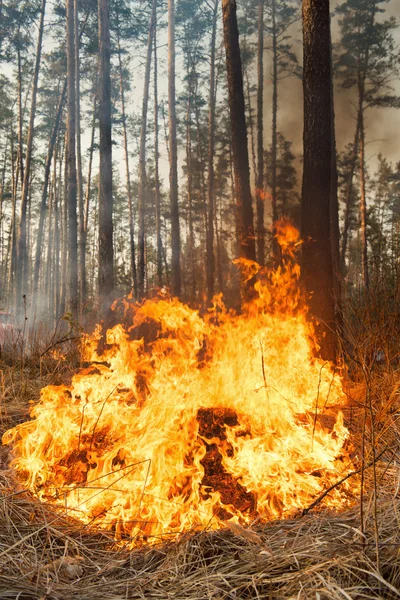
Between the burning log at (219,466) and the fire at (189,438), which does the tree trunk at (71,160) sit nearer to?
the fire at (189,438)

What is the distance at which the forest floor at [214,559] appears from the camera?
1427mm

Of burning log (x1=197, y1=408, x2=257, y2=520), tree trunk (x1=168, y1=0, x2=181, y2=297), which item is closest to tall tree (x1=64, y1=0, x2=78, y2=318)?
tree trunk (x1=168, y1=0, x2=181, y2=297)

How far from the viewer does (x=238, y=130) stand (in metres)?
8.26

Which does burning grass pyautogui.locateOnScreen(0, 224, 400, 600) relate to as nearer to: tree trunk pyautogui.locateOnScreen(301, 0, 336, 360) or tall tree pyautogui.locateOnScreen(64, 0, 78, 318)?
tree trunk pyautogui.locateOnScreen(301, 0, 336, 360)

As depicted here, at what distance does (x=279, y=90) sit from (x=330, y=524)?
22906 mm

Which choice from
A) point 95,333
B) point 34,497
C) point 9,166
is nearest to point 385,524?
point 34,497

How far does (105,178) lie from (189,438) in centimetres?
686

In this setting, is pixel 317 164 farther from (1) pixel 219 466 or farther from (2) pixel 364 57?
(2) pixel 364 57

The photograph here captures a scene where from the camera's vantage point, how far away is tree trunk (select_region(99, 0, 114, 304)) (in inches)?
329

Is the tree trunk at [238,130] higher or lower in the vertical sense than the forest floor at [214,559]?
higher

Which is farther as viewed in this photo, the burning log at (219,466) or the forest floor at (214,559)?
the burning log at (219,466)

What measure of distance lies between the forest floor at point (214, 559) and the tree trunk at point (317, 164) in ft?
10.2

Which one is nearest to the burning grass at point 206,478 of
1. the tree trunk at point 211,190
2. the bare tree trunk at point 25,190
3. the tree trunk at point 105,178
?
the tree trunk at point 105,178

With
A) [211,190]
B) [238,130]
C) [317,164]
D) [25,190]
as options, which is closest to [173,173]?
[211,190]
